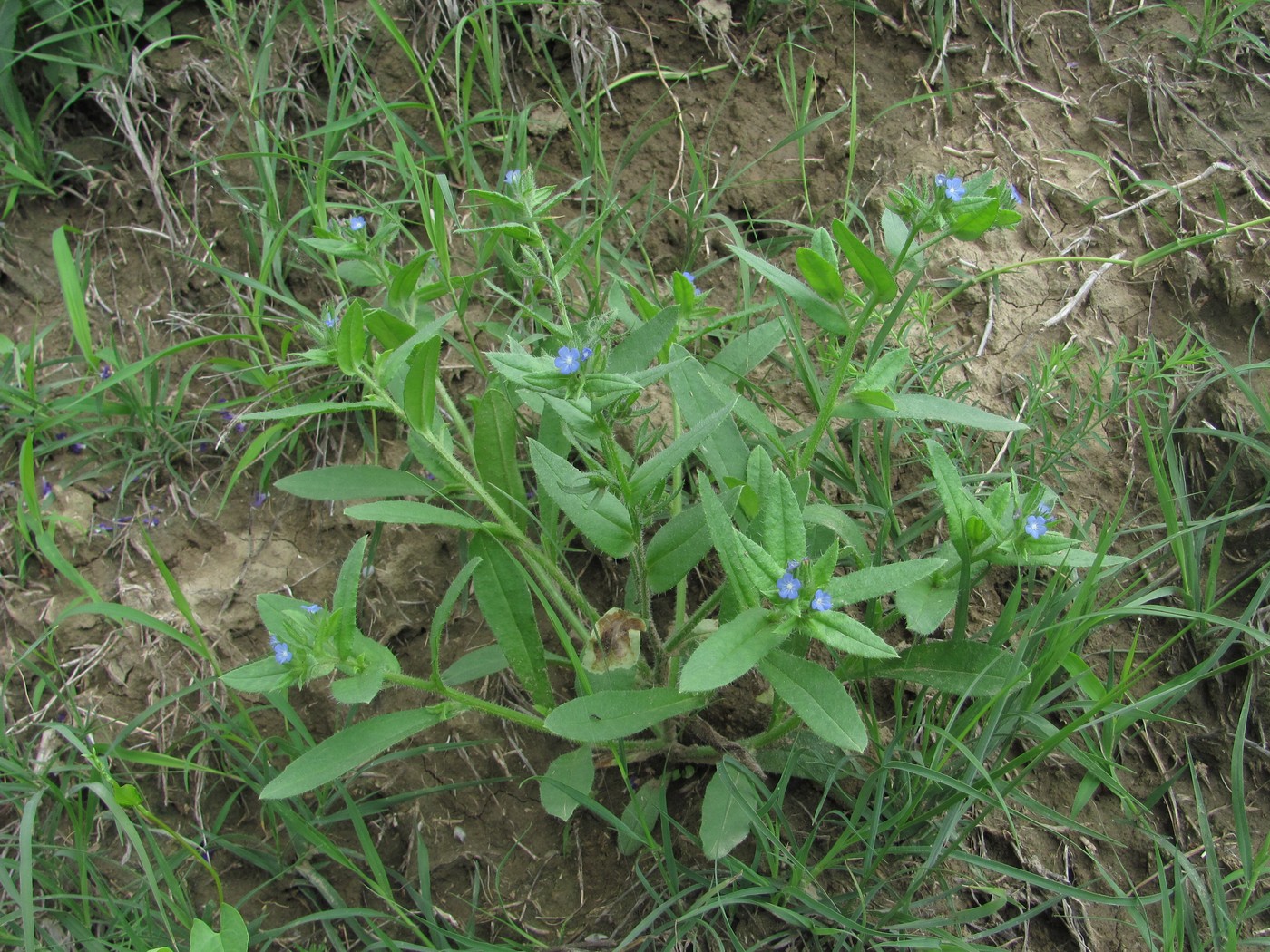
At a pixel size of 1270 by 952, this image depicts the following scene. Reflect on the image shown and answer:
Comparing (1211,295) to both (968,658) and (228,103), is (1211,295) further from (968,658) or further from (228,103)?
(228,103)

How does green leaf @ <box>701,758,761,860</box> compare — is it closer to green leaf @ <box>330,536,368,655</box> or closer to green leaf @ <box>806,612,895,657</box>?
green leaf @ <box>806,612,895,657</box>

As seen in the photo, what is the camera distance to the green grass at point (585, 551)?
2.42 metres

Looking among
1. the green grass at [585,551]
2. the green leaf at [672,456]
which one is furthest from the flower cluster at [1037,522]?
the green leaf at [672,456]

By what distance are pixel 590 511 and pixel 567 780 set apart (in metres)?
0.73

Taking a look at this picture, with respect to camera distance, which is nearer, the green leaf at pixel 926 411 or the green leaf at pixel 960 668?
the green leaf at pixel 960 668

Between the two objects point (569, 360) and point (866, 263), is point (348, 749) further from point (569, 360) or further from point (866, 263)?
point (866, 263)

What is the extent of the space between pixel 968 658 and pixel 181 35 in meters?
3.61

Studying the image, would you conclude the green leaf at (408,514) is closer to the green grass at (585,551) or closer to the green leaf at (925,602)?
the green grass at (585,551)

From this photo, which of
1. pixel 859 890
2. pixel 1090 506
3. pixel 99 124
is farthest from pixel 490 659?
pixel 99 124

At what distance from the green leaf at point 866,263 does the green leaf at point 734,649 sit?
87 cm

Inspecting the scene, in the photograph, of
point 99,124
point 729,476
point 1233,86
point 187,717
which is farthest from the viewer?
point 99,124

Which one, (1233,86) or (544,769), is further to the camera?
(1233,86)

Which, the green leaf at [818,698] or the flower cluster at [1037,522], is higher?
the flower cluster at [1037,522]

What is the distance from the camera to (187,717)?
10.1ft
